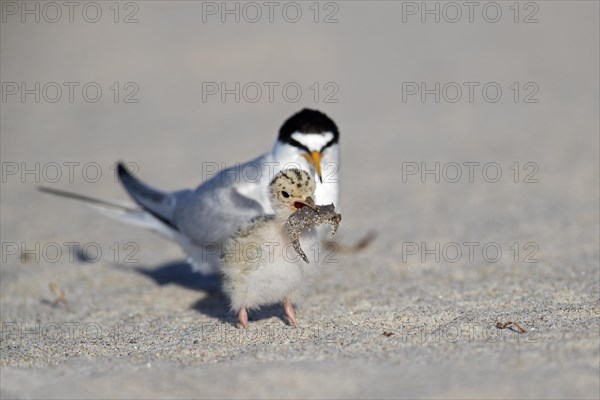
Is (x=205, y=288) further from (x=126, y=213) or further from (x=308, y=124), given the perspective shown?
(x=308, y=124)

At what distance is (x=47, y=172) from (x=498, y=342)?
228 inches

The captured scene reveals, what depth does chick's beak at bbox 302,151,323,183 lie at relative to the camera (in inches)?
174

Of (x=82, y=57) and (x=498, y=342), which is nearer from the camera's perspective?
(x=498, y=342)

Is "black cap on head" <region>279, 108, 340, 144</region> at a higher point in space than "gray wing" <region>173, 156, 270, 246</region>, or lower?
higher

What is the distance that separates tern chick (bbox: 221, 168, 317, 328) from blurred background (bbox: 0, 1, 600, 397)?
1.15 ft

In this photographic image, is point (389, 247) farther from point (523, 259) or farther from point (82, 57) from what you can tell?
point (82, 57)

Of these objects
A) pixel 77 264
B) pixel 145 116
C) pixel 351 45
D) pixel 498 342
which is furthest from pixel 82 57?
pixel 498 342

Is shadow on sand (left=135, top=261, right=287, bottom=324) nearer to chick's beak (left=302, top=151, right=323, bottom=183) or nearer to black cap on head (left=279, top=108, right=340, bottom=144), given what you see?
chick's beak (left=302, top=151, right=323, bottom=183)

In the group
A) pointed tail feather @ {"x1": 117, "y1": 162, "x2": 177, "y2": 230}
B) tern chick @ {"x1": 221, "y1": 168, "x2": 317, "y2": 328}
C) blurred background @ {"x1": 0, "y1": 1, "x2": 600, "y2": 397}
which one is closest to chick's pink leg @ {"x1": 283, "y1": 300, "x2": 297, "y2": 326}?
tern chick @ {"x1": 221, "y1": 168, "x2": 317, "y2": 328}

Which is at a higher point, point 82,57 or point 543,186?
point 82,57

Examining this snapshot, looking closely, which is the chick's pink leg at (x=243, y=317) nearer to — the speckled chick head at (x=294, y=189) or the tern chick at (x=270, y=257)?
the tern chick at (x=270, y=257)

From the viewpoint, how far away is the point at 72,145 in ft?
30.1

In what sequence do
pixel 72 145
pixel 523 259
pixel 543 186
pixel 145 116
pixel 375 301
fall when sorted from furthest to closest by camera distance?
1. pixel 145 116
2. pixel 72 145
3. pixel 543 186
4. pixel 523 259
5. pixel 375 301

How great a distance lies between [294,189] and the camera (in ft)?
12.9
